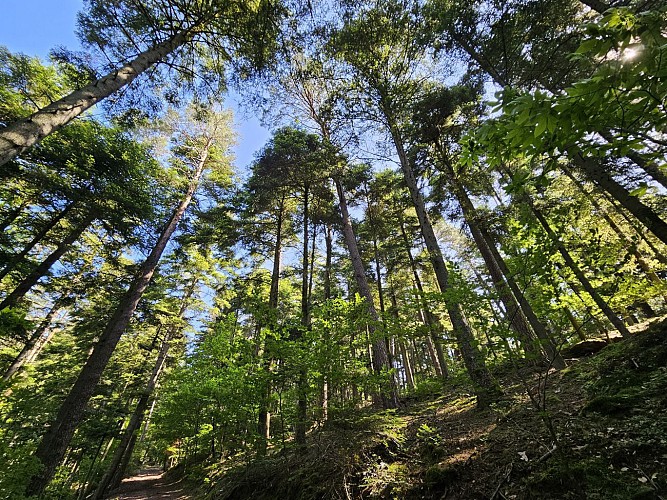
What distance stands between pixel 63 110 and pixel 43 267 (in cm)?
872

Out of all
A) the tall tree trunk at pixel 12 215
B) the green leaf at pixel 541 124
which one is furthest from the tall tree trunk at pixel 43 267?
the green leaf at pixel 541 124

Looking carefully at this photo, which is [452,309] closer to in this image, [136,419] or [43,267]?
[43,267]

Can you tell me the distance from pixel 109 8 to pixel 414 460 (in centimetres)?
1072

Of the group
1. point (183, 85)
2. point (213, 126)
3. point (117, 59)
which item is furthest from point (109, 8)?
point (213, 126)

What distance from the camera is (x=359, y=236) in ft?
54.5

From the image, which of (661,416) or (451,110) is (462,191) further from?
(661,416)

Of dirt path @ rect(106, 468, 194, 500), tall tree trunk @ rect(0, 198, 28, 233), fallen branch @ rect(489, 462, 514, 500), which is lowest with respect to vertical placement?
dirt path @ rect(106, 468, 194, 500)

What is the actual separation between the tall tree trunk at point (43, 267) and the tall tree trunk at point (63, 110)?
6922mm

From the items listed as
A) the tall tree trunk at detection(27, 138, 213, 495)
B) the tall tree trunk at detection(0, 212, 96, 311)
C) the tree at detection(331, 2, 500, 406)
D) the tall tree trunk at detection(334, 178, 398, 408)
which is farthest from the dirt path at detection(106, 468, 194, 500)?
the tree at detection(331, 2, 500, 406)

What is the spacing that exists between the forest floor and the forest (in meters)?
0.03

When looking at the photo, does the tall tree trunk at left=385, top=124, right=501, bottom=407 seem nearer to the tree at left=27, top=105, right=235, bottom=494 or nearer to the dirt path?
the tree at left=27, top=105, right=235, bottom=494

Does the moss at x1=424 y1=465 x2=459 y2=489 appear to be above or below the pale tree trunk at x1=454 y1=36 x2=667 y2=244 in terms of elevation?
below

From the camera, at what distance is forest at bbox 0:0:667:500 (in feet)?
8.57

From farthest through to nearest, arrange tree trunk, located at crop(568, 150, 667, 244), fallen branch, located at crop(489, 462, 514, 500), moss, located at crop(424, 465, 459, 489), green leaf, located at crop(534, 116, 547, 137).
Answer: tree trunk, located at crop(568, 150, 667, 244) < moss, located at crop(424, 465, 459, 489) < fallen branch, located at crop(489, 462, 514, 500) < green leaf, located at crop(534, 116, 547, 137)
